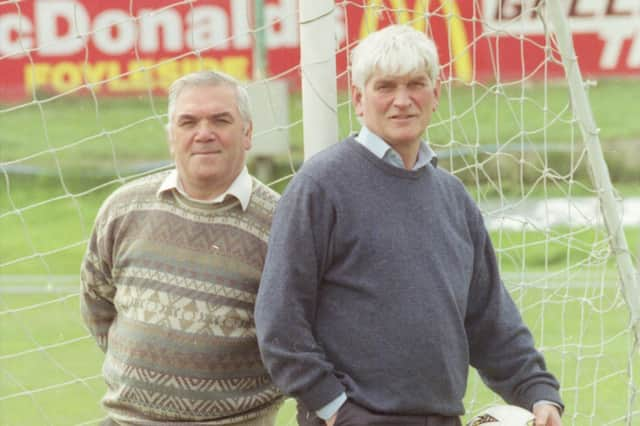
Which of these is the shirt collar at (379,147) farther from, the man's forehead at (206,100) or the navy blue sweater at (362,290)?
the man's forehead at (206,100)

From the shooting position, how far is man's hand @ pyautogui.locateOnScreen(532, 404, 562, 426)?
2824 mm

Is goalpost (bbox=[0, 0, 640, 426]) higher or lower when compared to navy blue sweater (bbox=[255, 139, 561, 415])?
lower

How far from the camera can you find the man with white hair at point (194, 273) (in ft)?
8.99

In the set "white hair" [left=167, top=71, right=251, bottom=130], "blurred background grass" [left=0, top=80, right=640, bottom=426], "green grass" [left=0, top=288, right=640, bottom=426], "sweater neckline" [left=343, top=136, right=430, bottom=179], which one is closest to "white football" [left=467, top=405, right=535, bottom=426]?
"sweater neckline" [left=343, top=136, right=430, bottom=179]

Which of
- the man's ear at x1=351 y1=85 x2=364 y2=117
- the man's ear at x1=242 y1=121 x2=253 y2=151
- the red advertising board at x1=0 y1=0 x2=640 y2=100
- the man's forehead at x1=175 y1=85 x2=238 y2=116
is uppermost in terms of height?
the man's ear at x1=351 y1=85 x2=364 y2=117

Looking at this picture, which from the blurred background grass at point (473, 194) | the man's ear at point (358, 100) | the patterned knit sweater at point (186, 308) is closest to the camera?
the man's ear at point (358, 100)

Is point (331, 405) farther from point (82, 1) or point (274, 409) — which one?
point (82, 1)

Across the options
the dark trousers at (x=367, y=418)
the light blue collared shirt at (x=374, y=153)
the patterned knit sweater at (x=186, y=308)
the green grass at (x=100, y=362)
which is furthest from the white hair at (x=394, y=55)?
the green grass at (x=100, y=362)

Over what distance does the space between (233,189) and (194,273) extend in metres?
0.20

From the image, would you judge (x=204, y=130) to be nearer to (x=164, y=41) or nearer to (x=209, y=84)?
(x=209, y=84)

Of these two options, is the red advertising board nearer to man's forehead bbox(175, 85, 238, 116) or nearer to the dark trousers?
man's forehead bbox(175, 85, 238, 116)

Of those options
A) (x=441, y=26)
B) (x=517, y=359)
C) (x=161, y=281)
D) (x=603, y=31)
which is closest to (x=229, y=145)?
(x=161, y=281)

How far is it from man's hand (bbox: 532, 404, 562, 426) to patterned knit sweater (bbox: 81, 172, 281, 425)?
59 cm

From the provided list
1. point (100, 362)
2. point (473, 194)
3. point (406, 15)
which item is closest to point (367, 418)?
point (406, 15)
